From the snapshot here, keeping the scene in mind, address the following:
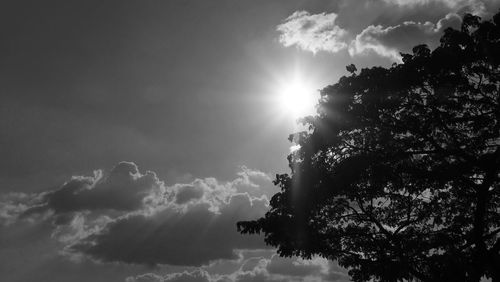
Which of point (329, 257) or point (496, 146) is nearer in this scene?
point (496, 146)

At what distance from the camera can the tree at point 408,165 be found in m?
17.4

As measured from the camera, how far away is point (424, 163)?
63.9ft

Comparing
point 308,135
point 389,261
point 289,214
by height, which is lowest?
point 389,261

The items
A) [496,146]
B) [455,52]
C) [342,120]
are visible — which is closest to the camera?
[455,52]

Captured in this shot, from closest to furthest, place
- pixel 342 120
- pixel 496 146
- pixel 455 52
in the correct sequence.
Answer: pixel 455 52 → pixel 496 146 → pixel 342 120

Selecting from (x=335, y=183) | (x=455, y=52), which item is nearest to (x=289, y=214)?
(x=335, y=183)

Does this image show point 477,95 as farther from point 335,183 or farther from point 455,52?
point 335,183

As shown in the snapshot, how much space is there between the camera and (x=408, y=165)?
19.3m

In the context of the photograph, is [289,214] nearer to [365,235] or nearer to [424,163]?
[365,235]

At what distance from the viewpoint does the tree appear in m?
17.4

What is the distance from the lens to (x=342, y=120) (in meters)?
19.5

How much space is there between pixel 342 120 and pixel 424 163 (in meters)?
3.81

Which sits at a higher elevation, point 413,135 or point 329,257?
point 413,135

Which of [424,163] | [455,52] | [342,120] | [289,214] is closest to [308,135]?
[342,120]
